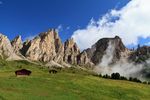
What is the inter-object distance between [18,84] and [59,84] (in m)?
13.7

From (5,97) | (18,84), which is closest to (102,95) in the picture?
(18,84)

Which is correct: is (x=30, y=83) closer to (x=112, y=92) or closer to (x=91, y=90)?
(x=91, y=90)

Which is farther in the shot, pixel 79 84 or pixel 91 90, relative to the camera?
pixel 79 84

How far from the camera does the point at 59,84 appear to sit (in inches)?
3910

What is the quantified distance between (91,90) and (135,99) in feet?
42.3

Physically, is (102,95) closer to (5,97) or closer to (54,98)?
(54,98)

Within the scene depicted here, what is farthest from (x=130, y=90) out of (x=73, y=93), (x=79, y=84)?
(x=73, y=93)

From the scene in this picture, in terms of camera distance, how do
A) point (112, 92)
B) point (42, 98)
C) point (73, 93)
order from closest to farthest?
point (42, 98) < point (73, 93) < point (112, 92)

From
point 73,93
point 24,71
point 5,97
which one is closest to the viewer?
point 5,97

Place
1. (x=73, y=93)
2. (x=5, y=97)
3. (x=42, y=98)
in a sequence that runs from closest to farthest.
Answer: (x=5, y=97), (x=42, y=98), (x=73, y=93)

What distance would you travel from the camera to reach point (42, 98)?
7300 centimetres

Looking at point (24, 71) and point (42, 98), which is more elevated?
point (24, 71)

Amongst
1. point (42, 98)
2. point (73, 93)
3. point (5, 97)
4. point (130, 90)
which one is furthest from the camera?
point (130, 90)

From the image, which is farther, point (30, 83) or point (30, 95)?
point (30, 83)
